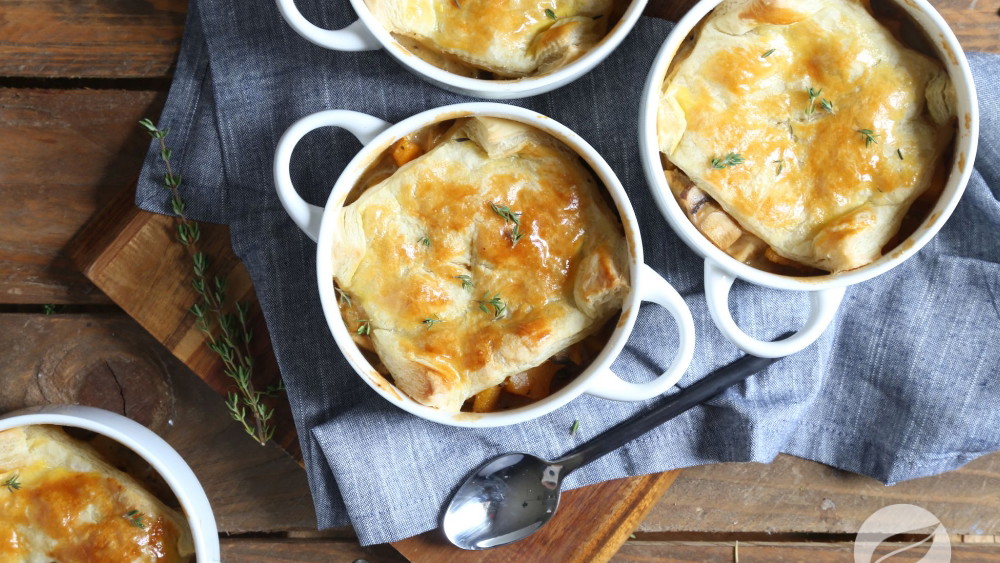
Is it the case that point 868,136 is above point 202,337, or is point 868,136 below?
above

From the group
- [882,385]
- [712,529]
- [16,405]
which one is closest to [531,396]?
[712,529]

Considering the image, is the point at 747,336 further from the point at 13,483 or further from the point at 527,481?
the point at 13,483

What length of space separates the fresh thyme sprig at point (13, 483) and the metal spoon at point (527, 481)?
46.9 inches

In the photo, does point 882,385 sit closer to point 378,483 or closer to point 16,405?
point 378,483

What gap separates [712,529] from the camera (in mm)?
2584

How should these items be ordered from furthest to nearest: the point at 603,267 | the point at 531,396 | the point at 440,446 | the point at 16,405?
the point at 16,405 < the point at 440,446 < the point at 531,396 < the point at 603,267

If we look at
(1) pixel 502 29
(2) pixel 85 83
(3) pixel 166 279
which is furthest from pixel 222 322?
(1) pixel 502 29

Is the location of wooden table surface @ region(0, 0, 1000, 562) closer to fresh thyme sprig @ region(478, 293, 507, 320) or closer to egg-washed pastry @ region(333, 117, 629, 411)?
egg-washed pastry @ region(333, 117, 629, 411)

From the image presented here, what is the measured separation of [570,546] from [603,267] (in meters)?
0.94

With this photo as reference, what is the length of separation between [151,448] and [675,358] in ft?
4.71

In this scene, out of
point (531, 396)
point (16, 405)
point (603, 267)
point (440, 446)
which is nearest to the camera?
point (603, 267)

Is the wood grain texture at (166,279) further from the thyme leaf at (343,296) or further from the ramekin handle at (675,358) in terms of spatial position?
the ramekin handle at (675,358)

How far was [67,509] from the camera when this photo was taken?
222cm

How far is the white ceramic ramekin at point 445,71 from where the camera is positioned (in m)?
1.95
